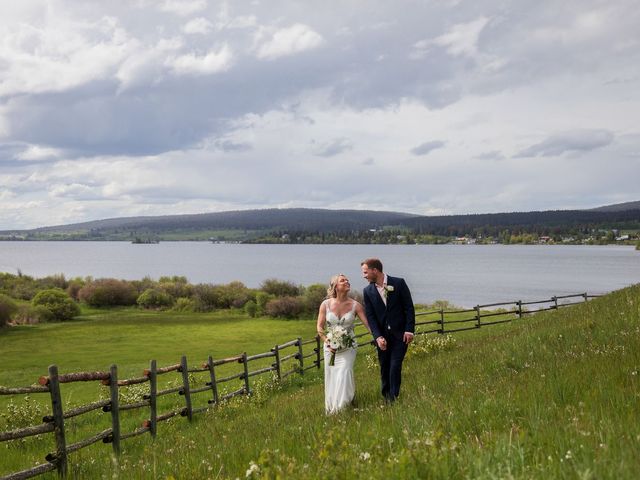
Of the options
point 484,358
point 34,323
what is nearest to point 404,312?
point 484,358

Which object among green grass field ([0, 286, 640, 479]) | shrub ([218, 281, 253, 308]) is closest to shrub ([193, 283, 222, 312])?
shrub ([218, 281, 253, 308])

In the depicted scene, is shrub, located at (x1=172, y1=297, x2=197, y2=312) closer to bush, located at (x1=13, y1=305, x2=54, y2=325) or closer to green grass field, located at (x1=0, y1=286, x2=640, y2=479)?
bush, located at (x1=13, y1=305, x2=54, y2=325)

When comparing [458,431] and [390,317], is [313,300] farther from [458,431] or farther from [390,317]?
[458,431]

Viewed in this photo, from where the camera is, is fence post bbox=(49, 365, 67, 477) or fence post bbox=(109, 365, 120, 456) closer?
fence post bbox=(49, 365, 67, 477)

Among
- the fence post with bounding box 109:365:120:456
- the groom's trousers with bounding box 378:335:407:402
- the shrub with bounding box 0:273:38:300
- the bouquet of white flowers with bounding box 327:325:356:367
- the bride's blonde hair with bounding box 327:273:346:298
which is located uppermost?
the bride's blonde hair with bounding box 327:273:346:298

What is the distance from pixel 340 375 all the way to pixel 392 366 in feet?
3.30

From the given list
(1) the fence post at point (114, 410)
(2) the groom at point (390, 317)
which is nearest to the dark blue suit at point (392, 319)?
(2) the groom at point (390, 317)

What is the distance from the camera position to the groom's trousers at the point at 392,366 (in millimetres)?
9758

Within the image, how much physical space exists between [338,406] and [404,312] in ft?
6.69

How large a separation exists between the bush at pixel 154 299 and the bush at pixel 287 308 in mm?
24342

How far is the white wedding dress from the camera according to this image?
33.2 ft

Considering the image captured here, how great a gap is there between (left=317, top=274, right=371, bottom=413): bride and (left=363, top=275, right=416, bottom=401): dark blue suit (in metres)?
0.26

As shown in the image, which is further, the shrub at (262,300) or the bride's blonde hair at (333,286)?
the shrub at (262,300)

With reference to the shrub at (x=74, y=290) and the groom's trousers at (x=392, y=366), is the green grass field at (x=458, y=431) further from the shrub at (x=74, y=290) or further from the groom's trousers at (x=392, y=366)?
the shrub at (x=74, y=290)
